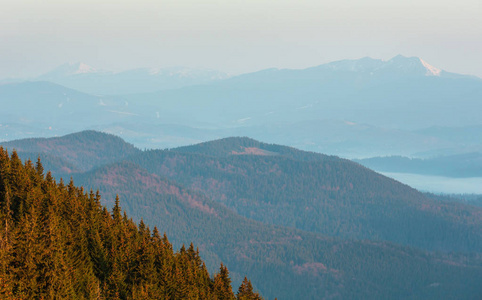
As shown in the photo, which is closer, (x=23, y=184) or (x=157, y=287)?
(x=157, y=287)

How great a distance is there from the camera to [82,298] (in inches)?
2078

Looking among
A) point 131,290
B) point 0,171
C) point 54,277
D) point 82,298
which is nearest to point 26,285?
Answer: point 54,277

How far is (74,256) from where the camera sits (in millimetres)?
61844

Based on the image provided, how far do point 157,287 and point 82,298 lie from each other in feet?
55.9

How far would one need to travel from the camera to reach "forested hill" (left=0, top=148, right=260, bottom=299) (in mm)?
48625

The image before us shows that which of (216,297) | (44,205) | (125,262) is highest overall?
(44,205)

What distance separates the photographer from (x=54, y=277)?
48.5 m

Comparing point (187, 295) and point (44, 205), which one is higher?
point (44, 205)

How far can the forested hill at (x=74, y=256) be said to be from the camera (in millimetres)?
48625

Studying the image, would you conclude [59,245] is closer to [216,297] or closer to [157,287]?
[157,287]

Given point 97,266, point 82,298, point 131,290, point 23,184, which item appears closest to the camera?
point 82,298

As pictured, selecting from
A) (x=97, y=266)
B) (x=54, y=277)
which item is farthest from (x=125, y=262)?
(x=54, y=277)

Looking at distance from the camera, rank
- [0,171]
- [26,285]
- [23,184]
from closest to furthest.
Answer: [26,285] → [23,184] → [0,171]

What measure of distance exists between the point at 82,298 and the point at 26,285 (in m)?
6.65
